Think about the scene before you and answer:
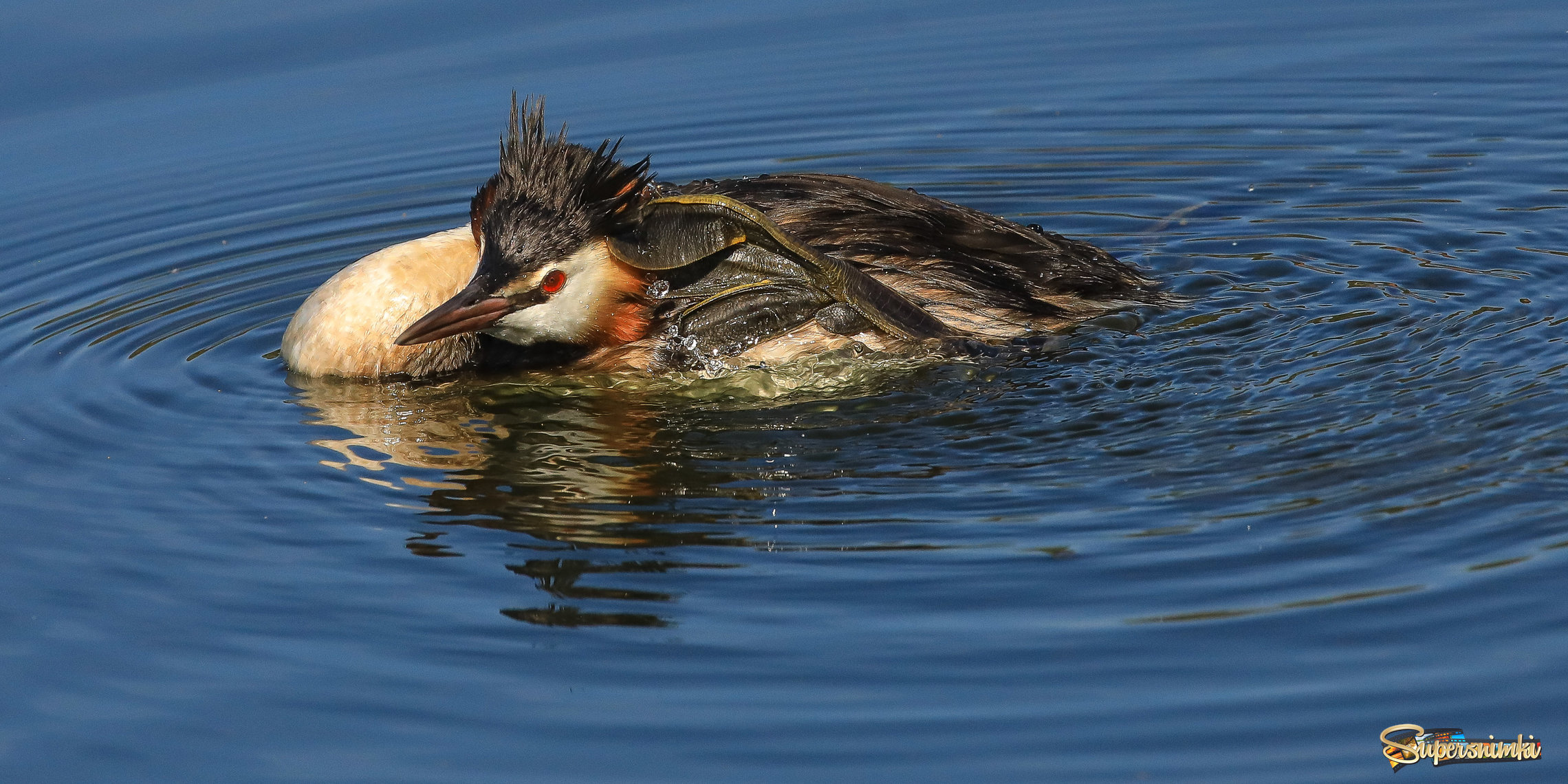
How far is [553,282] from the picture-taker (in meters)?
7.21

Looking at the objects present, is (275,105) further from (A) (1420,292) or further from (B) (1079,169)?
(A) (1420,292)

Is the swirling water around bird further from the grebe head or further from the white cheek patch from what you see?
the grebe head

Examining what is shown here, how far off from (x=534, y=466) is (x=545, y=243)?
0.94m

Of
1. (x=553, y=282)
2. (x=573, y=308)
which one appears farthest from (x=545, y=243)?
(x=573, y=308)

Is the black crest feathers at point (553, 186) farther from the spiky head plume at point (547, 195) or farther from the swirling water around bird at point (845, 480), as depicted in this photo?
the swirling water around bird at point (845, 480)

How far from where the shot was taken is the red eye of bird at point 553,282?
7188mm

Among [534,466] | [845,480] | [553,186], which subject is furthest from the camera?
[553,186]

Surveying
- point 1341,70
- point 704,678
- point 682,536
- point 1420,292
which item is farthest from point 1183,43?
point 704,678

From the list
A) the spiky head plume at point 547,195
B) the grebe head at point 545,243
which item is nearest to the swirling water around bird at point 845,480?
the grebe head at point 545,243

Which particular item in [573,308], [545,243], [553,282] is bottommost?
[573,308]

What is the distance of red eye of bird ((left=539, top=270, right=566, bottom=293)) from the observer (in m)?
7.19
